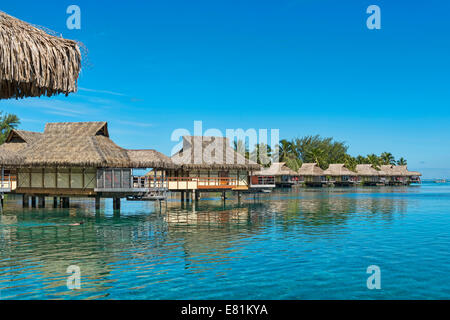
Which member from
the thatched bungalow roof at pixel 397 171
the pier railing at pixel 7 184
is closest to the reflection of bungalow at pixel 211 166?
the pier railing at pixel 7 184

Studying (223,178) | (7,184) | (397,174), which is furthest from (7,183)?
(397,174)

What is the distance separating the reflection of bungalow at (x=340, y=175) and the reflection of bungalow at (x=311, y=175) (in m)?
2.52

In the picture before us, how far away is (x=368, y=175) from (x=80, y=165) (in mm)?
82697

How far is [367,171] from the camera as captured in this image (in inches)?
3836

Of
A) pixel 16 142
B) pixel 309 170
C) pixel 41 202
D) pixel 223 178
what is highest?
pixel 16 142

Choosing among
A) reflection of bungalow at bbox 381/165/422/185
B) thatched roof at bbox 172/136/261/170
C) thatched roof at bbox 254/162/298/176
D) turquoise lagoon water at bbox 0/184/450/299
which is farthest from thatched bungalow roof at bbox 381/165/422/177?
turquoise lagoon water at bbox 0/184/450/299

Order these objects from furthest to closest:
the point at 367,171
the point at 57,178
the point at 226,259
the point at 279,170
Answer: the point at 367,171 < the point at 279,170 < the point at 57,178 < the point at 226,259

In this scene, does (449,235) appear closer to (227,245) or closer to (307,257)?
(307,257)

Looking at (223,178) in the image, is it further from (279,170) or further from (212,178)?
(279,170)

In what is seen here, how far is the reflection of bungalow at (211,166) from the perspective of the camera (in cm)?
3619

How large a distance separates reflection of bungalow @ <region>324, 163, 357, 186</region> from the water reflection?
6630 centimetres

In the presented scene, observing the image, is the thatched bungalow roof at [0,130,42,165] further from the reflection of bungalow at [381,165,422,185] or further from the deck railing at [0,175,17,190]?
the reflection of bungalow at [381,165,422,185]

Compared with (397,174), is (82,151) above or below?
above
